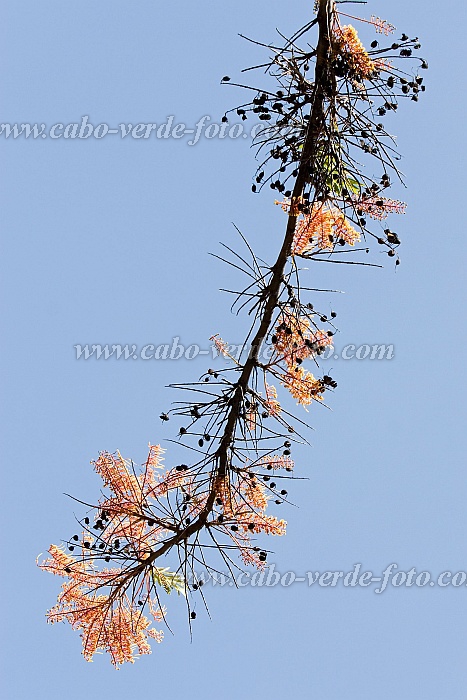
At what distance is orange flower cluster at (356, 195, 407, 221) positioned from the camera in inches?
133

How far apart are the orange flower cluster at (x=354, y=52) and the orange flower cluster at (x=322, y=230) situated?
0.55 m

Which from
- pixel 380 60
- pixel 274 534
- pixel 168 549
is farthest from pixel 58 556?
pixel 380 60

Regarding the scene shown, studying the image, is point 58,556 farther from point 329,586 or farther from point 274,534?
point 329,586

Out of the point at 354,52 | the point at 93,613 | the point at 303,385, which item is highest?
the point at 354,52

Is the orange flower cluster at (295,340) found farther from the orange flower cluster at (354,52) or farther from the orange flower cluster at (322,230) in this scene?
the orange flower cluster at (354,52)

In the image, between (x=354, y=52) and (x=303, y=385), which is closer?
(x=354, y=52)

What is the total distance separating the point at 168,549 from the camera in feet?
12.4

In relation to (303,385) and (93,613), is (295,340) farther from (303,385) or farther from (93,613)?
(93,613)

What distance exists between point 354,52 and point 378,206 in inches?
24.3

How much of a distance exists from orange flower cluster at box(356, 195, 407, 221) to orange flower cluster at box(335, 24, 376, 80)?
50 cm

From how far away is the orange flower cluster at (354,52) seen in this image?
10.8 ft

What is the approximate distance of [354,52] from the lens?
3.30m

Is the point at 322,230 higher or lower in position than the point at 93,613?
higher

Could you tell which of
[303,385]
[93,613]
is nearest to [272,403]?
[303,385]
